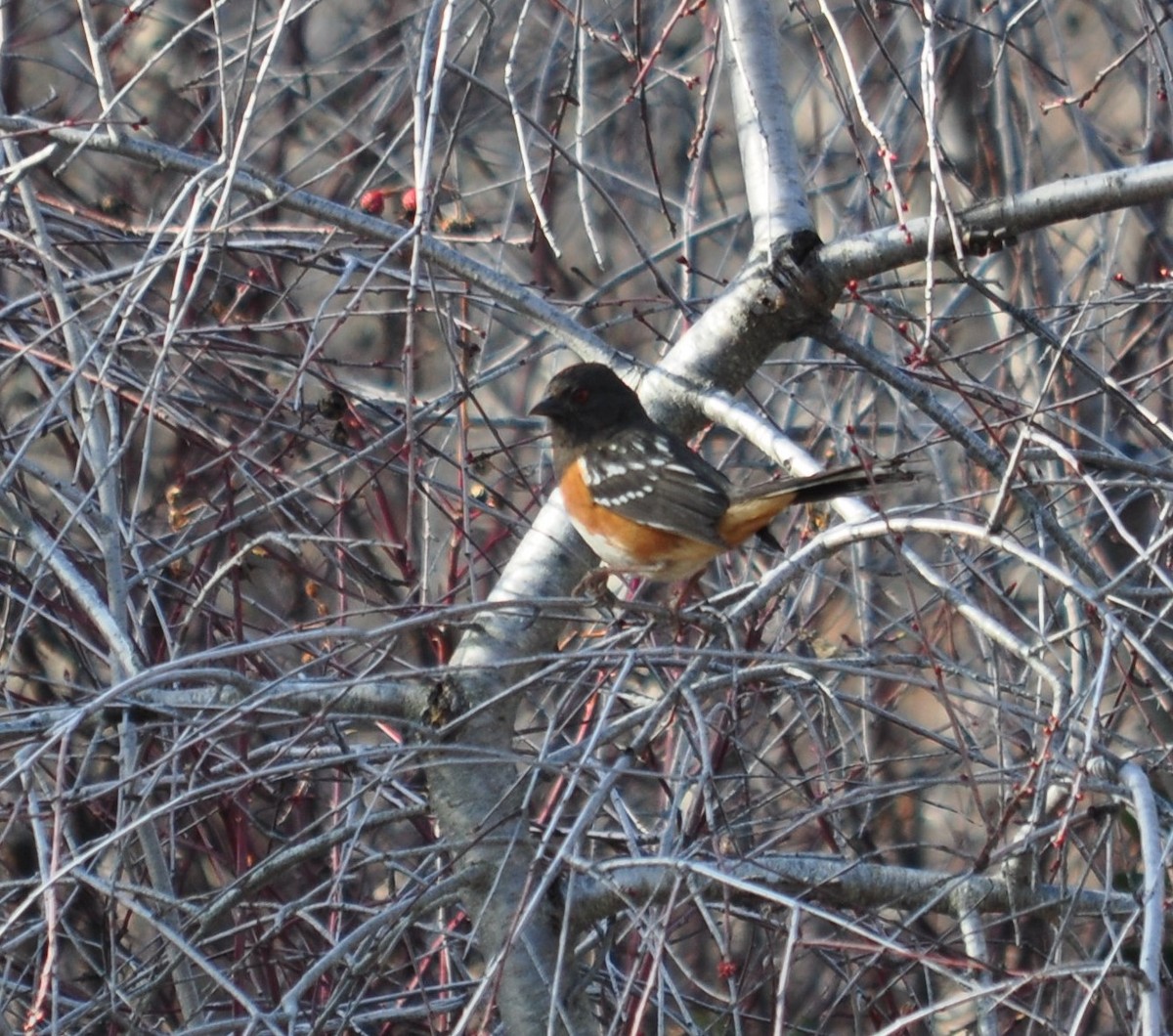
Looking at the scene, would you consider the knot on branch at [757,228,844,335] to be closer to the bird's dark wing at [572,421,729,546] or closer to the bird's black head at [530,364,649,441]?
the bird's dark wing at [572,421,729,546]

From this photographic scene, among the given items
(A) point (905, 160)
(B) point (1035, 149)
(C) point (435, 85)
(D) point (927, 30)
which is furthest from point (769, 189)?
(A) point (905, 160)

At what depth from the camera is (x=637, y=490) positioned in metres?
3.40

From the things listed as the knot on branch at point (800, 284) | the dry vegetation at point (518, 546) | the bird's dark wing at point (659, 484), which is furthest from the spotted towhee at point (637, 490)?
the knot on branch at point (800, 284)

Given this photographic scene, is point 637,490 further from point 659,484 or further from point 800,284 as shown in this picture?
point 800,284

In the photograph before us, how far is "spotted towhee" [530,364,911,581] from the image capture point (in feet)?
10.6

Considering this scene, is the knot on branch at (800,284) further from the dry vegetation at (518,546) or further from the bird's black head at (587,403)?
the bird's black head at (587,403)

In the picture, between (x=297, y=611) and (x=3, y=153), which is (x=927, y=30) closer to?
(x=3, y=153)

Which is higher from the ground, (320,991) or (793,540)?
(793,540)

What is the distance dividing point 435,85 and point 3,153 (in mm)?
1642

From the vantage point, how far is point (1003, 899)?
276 centimetres

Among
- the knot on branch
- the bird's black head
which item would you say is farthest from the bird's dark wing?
the knot on branch

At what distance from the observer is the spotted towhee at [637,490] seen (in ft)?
10.6

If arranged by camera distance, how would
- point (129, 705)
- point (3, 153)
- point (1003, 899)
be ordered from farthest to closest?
point (3, 153), point (1003, 899), point (129, 705)

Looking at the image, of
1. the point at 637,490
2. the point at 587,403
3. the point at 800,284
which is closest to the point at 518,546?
the point at 637,490
